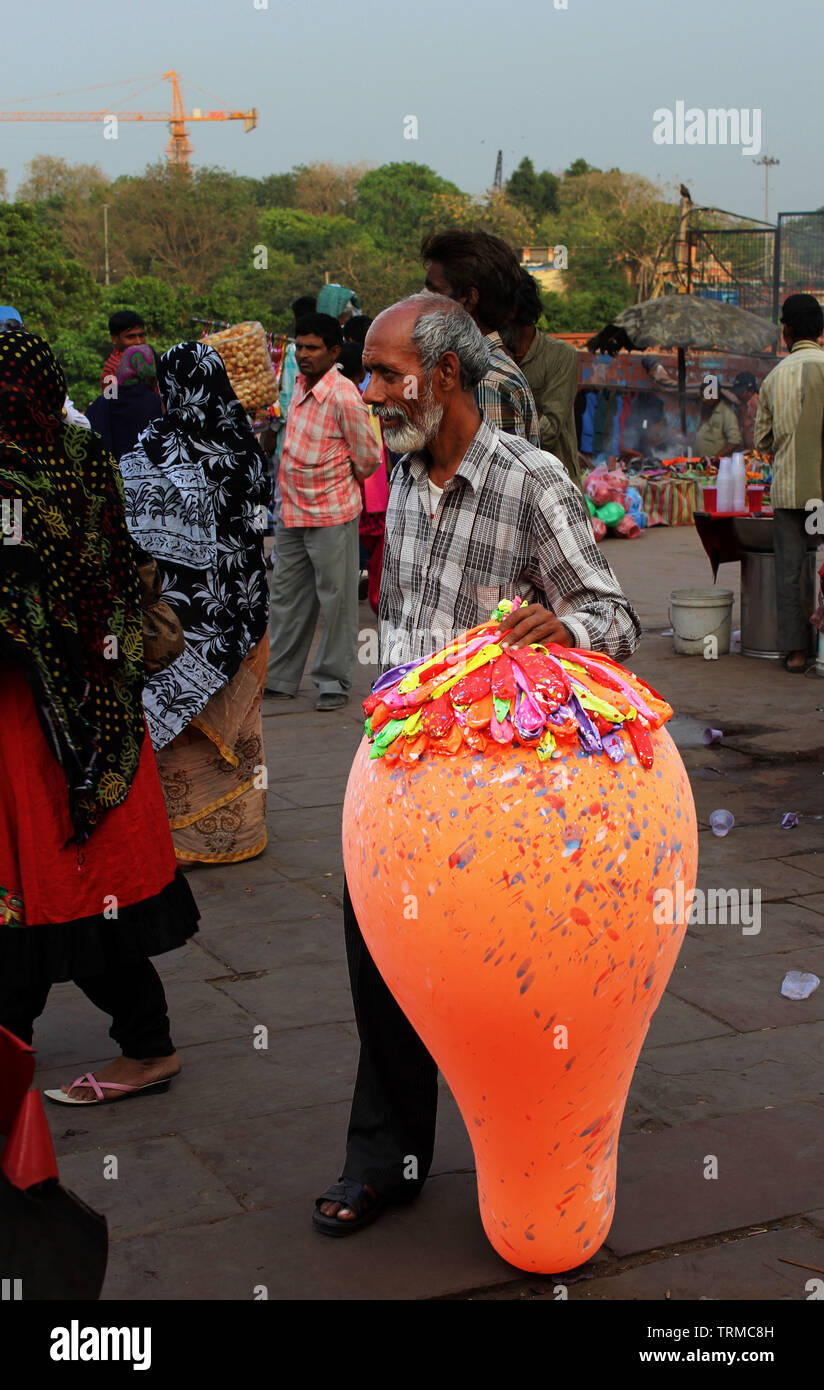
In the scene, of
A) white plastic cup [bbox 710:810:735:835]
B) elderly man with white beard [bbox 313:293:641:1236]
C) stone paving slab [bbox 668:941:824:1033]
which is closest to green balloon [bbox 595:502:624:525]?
white plastic cup [bbox 710:810:735:835]

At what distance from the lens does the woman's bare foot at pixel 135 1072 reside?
3.42m

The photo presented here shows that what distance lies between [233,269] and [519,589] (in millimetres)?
48438

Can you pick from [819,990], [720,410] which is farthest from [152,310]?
[819,990]

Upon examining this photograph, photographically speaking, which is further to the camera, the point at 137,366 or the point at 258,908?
the point at 137,366

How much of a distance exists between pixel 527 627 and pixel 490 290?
1.55m

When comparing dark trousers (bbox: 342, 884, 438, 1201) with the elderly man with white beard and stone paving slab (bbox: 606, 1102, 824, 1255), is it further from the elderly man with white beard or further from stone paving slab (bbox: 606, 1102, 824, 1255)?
stone paving slab (bbox: 606, 1102, 824, 1255)

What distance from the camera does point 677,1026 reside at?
12.3ft

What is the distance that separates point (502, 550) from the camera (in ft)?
8.98

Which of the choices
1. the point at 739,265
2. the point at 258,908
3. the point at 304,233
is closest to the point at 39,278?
the point at 739,265

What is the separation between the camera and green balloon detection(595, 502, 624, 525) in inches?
578

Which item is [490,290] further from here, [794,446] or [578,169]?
[578,169]

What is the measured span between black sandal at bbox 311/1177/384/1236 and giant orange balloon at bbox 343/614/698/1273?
0.45 meters

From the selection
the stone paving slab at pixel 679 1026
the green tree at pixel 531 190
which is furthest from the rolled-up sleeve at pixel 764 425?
the green tree at pixel 531 190
